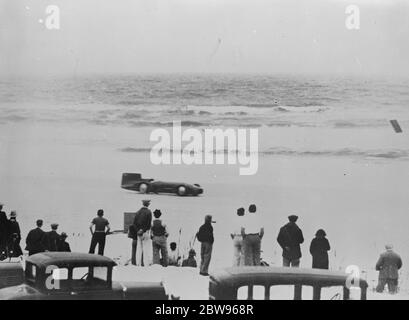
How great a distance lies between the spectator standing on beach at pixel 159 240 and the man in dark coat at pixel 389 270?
1.60m

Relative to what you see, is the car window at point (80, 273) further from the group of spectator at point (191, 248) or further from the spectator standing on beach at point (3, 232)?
the spectator standing on beach at point (3, 232)

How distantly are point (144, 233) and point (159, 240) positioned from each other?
13 cm

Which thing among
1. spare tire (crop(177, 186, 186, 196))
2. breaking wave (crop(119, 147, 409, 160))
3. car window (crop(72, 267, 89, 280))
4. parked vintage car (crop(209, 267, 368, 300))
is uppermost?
breaking wave (crop(119, 147, 409, 160))

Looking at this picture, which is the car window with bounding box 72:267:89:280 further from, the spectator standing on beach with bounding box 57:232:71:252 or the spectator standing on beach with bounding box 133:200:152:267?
the spectator standing on beach with bounding box 133:200:152:267

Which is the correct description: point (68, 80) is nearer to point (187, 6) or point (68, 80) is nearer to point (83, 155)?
point (83, 155)

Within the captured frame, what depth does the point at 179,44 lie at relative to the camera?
5.18 meters

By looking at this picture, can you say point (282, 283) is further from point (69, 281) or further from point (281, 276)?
point (69, 281)

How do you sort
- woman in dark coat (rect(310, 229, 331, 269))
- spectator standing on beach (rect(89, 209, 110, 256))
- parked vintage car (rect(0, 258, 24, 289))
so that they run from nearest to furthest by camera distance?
1. parked vintage car (rect(0, 258, 24, 289))
2. woman in dark coat (rect(310, 229, 331, 269))
3. spectator standing on beach (rect(89, 209, 110, 256))

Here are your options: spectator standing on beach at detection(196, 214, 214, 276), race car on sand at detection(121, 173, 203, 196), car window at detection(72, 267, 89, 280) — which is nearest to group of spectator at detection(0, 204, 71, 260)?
car window at detection(72, 267, 89, 280)

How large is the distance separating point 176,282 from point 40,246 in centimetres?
105

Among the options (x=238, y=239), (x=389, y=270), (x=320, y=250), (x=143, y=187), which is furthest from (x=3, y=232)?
(x=389, y=270)

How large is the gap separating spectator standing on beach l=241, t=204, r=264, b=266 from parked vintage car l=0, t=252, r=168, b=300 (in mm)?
855

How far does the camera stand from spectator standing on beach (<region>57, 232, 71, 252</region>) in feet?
16.6

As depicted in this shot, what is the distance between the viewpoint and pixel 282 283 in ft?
15.6
